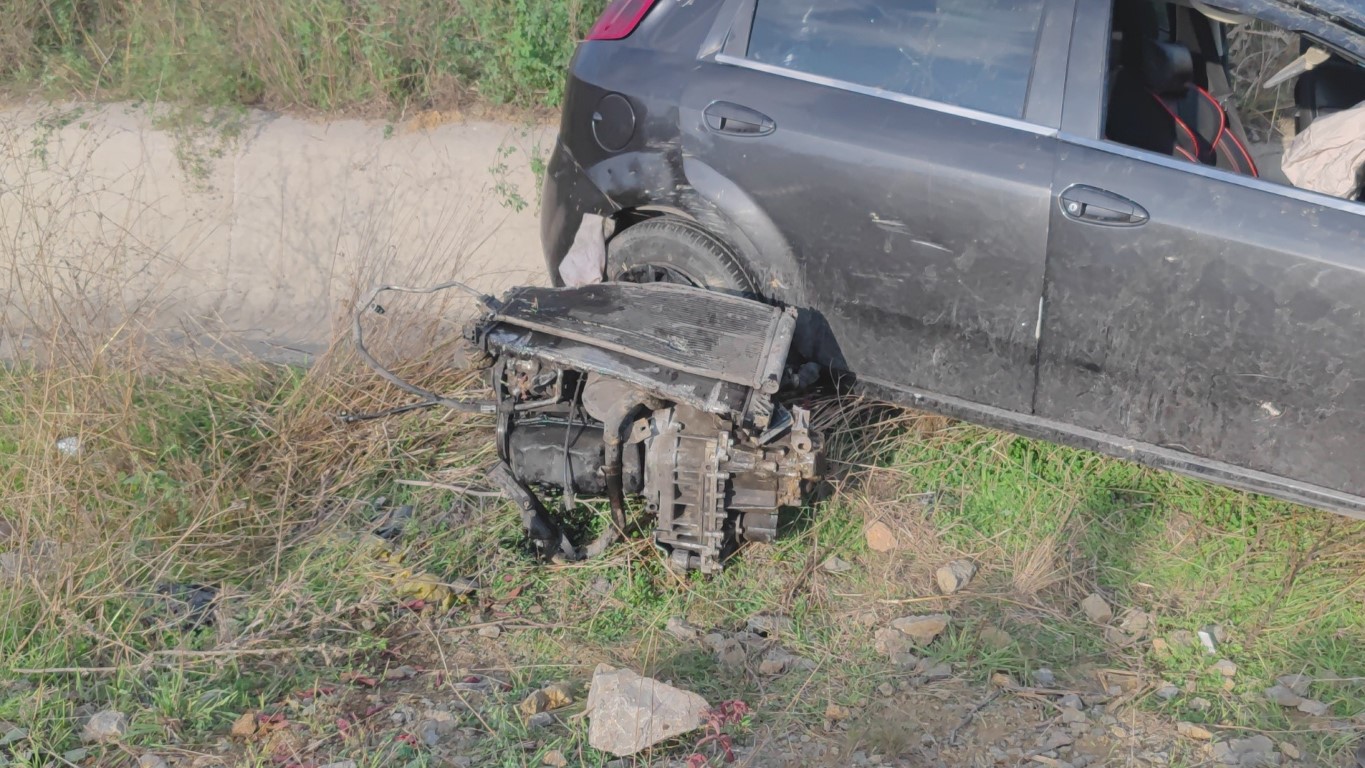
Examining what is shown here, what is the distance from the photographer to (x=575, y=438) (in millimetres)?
3701

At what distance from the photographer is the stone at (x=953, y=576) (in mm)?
3770

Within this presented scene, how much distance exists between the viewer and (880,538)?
3.90 m

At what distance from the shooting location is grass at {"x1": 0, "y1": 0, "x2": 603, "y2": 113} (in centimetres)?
663

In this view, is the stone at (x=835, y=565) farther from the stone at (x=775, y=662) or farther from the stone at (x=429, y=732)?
the stone at (x=429, y=732)

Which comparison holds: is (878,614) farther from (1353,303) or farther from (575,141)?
(575,141)

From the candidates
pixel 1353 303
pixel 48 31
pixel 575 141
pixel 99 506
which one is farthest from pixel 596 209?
pixel 48 31

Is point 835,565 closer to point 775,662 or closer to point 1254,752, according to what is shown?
point 775,662

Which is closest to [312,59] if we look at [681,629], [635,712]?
[681,629]

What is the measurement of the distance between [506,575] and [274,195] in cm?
348

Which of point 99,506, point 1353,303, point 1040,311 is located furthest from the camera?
point 99,506

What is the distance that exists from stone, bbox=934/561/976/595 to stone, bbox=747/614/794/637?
21.6 inches

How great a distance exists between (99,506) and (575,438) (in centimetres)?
172

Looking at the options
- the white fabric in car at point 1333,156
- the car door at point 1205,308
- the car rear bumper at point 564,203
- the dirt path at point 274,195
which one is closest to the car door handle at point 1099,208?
the car door at point 1205,308

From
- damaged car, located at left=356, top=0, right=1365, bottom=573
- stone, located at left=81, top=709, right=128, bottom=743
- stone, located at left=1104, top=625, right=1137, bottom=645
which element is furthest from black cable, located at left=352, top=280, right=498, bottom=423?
stone, located at left=1104, top=625, right=1137, bottom=645
